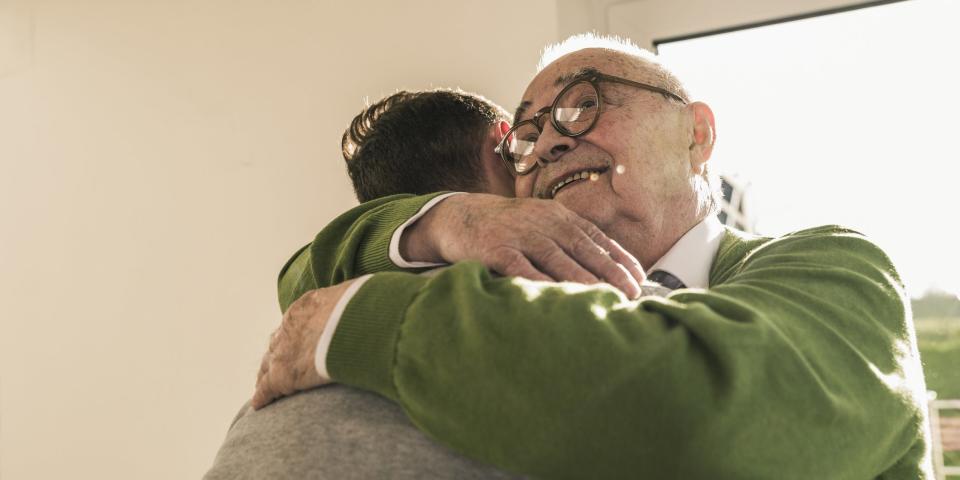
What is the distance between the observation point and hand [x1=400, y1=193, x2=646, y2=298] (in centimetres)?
90

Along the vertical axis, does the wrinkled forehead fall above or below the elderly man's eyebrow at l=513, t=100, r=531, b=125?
above

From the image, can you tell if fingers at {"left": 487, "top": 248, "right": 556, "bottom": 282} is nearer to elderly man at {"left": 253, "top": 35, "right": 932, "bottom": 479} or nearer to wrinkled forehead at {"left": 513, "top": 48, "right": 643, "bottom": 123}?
elderly man at {"left": 253, "top": 35, "right": 932, "bottom": 479}

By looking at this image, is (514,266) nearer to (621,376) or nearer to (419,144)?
(621,376)

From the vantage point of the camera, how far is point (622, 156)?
1365mm

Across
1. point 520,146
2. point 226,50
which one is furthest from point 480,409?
point 226,50

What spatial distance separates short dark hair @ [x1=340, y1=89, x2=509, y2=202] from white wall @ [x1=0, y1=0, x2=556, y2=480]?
0.78 m

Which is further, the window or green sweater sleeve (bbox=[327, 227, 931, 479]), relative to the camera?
the window

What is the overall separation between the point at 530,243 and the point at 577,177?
19.2 inches

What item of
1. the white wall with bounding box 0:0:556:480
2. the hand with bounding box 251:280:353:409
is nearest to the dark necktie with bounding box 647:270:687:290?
the hand with bounding box 251:280:353:409

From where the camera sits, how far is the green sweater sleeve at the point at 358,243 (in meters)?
1.06

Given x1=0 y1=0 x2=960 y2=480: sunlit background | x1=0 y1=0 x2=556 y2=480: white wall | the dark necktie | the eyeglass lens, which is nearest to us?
the dark necktie

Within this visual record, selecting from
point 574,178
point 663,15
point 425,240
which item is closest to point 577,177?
point 574,178

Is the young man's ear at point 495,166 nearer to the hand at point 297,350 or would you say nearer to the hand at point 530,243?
the hand at point 530,243

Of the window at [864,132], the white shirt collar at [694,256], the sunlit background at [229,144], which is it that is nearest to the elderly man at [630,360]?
the white shirt collar at [694,256]
